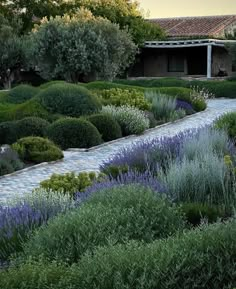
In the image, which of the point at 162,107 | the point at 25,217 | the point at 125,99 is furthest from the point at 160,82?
the point at 25,217

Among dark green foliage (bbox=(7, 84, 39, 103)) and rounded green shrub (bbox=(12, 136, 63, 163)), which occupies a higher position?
rounded green shrub (bbox=(12, 136, 63, 163))

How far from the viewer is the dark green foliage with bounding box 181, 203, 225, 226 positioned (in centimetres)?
738

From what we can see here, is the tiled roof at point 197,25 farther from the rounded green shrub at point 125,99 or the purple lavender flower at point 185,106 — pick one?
the rounded green shrub at point 125,99

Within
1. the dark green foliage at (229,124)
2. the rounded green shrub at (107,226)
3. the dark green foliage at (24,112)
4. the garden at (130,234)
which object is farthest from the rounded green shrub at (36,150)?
the rounded green shrub at (107,226)

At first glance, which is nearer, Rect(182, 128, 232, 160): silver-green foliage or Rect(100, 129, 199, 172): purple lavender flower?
Rect(182, 128, 232, 160): silver-green foliage

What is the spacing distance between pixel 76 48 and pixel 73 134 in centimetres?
1745

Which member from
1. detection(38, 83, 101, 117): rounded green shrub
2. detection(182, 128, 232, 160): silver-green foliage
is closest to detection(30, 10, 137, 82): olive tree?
detection(38, 83, 101, 117): rounded green shrub

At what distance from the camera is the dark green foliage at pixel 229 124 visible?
14.9 metres

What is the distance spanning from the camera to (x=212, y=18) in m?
56.3

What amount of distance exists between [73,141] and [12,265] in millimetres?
11566

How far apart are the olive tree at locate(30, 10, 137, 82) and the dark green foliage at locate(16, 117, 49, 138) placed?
16.3 meters

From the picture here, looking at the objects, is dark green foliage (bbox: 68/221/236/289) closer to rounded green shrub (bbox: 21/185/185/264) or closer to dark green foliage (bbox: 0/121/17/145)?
rounded green shrub (bbox: 21/185/185/264)

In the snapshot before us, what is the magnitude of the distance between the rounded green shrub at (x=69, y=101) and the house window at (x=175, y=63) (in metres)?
29.9

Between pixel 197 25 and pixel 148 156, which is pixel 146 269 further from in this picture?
pixel 197 25
